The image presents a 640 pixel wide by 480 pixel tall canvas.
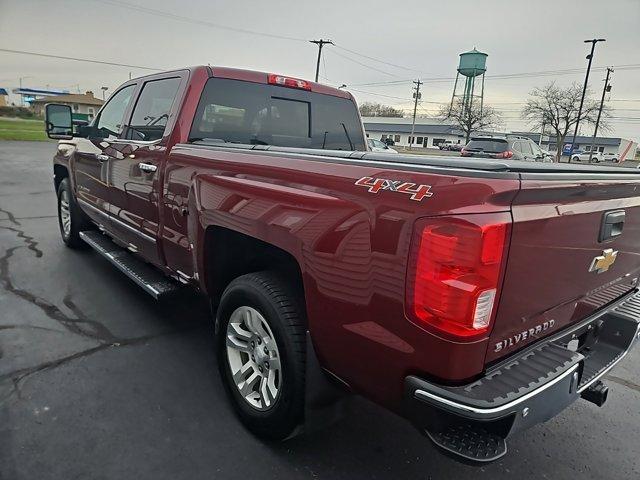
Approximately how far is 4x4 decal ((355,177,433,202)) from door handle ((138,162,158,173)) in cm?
208

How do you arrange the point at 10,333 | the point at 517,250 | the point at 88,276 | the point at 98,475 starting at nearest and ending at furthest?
the point at 517,250, the point at 98,475, the point at 10,333, the point at 88,276

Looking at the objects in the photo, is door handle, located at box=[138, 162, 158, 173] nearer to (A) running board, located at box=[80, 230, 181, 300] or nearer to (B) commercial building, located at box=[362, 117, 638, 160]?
(A) running board, located at box=[80, 230, 181, 300]

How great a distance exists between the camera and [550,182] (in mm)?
1729

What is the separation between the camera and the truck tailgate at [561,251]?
169cm

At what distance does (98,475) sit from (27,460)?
1.25ft

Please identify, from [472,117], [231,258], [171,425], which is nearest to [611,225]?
[231,258]

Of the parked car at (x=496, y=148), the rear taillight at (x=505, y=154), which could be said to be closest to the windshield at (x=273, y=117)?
the parked car at (x=496, y=148)

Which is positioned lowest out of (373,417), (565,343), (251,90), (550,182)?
(373,417)

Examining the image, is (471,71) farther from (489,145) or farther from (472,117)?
(489,145)

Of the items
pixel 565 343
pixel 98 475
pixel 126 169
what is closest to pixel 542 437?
pixel 565 343

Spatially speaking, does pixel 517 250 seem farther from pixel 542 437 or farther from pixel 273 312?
pixel 542 437

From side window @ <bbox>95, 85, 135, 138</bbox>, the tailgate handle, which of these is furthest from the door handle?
the tailgate handle

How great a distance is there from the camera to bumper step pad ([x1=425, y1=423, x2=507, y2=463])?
5.51 ft

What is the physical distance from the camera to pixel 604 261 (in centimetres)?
218
